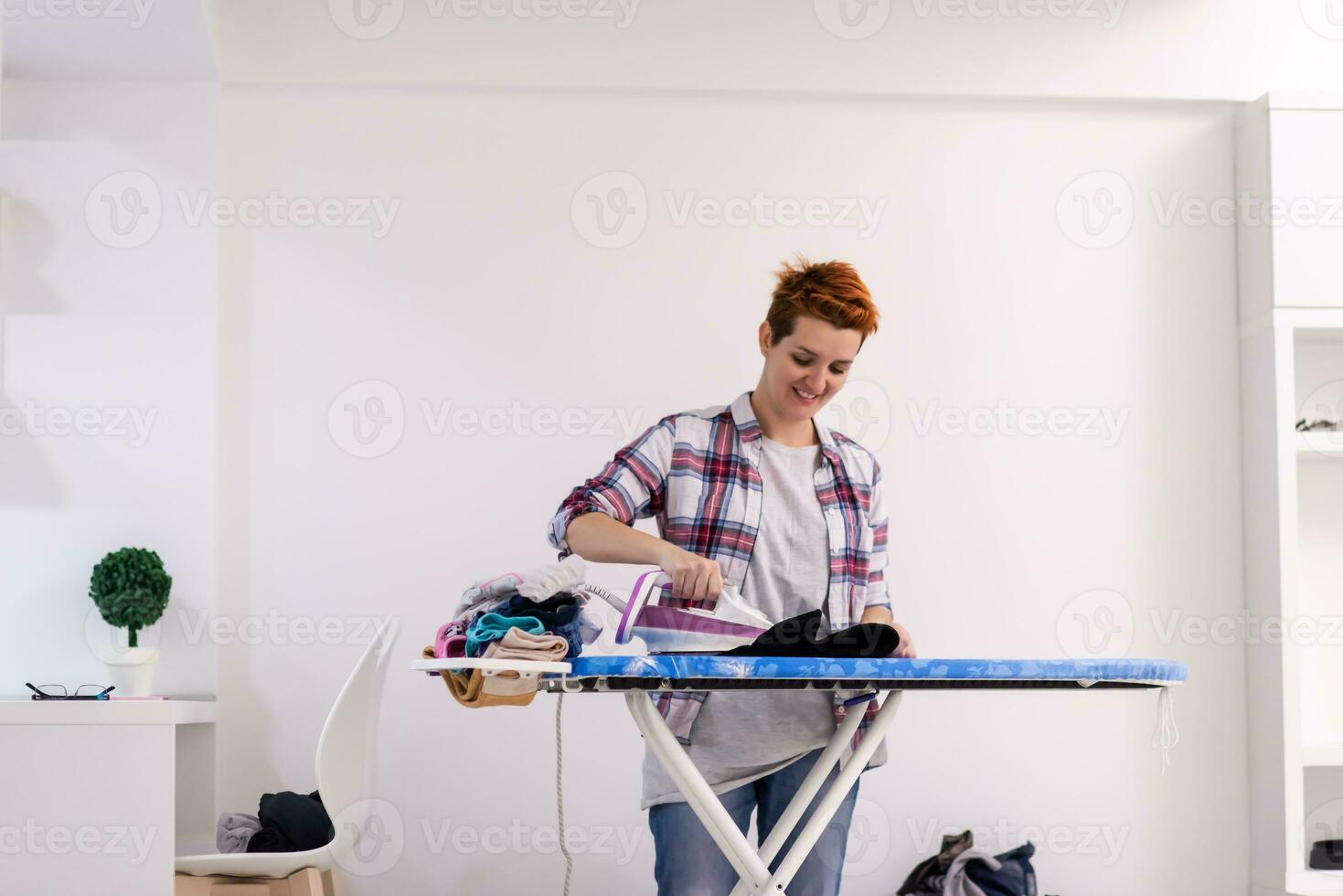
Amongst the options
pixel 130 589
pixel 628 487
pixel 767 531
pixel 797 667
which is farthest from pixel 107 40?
pixel 797 667

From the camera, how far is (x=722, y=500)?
6.43 ft

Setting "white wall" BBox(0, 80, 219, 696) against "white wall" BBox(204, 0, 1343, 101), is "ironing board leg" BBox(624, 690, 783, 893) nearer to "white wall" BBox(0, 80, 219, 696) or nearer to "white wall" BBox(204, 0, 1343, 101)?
"white wall" BBox(0, 80, 219, 696)

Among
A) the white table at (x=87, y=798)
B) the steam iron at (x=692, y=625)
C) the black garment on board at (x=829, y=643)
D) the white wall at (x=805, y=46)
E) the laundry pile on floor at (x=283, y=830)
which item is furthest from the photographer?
the white wall at (x=805, y=46)

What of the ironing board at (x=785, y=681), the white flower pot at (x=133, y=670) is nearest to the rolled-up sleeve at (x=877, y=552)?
the ironing board at (x=785, y=681)

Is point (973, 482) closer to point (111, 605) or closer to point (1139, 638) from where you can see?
point (1139, 638)

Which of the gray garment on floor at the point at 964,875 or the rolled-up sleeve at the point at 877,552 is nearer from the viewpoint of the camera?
the rolled-up sleeve at the point at 877,552

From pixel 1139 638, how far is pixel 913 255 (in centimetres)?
120

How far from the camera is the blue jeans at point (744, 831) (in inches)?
72.2

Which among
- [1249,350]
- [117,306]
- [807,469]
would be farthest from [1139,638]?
[117,306]

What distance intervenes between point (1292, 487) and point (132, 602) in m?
2.90

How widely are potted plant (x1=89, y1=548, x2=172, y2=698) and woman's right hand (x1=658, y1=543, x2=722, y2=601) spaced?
5.89ft

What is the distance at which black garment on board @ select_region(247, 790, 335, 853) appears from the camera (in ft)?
8.87

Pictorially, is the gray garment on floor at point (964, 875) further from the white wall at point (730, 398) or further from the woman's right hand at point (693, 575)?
the woman's right hand at point (693, 575)

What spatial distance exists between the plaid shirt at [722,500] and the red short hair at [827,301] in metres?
0.15
